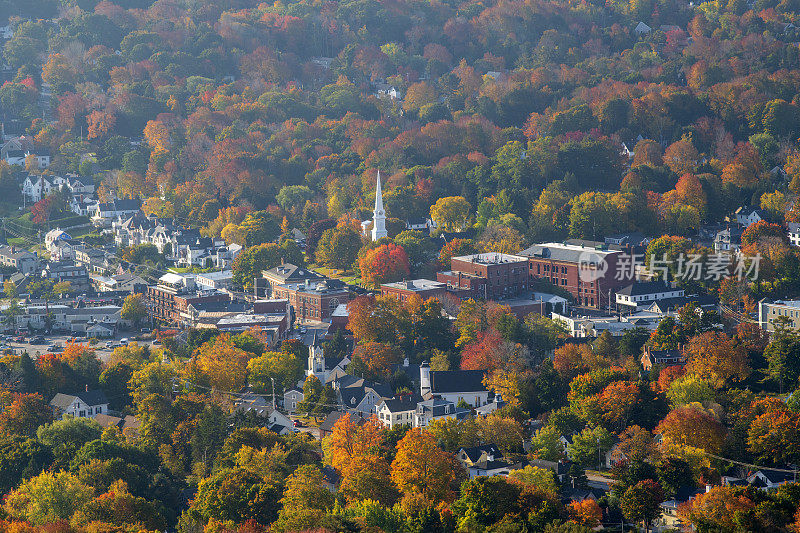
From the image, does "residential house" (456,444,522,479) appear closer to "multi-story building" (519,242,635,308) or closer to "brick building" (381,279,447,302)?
"brick building" (381,279,447,302)

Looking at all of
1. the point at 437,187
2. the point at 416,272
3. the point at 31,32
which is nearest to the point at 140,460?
the point at 416,272

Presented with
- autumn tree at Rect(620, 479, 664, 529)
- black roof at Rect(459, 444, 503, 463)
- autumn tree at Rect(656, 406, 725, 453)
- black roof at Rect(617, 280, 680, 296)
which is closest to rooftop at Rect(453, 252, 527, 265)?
black roof at Rect(617, 280, 680, 296)

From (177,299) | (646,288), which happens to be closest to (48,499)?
(177,299)

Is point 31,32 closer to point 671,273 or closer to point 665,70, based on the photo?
point 665,70

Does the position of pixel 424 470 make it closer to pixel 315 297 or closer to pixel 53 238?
pixel 315 297

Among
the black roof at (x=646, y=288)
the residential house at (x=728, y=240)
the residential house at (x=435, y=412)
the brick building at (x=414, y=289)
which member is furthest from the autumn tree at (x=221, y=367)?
the residential house at (x=728, y=240)

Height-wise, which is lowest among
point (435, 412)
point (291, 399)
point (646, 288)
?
point (291, 399)
